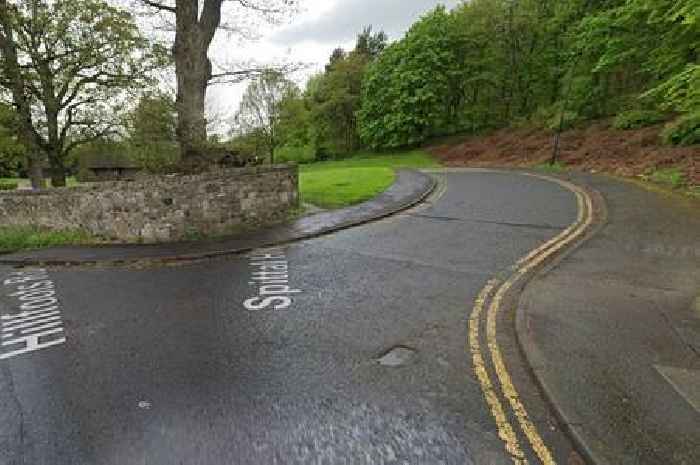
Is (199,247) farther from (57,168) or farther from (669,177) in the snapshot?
(669,177)

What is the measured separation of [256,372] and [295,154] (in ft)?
163

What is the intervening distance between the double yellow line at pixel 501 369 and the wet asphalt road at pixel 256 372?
0.37ft

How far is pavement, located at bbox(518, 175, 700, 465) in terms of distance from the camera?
3.08 metres

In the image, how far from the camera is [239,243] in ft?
32.2

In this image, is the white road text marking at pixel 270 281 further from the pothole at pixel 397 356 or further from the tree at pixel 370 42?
the tree at pixel 370 42

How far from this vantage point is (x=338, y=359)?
444 centimetres

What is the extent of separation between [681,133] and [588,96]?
460 inches

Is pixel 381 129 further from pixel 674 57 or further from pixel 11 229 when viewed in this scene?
pixel 11 229

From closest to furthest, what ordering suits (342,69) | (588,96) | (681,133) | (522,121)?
(681,133), (588,96), (522,121), (342,69)

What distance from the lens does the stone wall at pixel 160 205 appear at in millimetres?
10359

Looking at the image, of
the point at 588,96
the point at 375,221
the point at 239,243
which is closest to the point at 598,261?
the point at 375,221

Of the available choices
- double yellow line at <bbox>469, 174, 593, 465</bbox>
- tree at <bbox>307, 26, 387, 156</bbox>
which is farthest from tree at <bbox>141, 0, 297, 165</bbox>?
tree at <bbox>307, 26, 387, 156</bbox>

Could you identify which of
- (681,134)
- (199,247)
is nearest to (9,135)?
(199,247)

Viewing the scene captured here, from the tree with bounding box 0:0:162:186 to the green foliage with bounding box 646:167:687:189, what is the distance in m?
19.4
